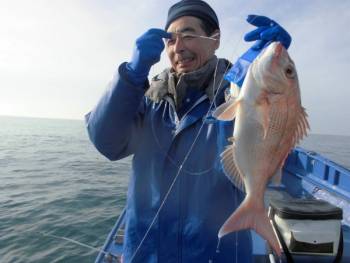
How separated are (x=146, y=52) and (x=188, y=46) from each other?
1.18 feet

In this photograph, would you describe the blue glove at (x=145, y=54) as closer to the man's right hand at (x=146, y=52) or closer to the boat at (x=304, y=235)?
the man's right hand at (x=146, y=52)

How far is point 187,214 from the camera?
2299 mm

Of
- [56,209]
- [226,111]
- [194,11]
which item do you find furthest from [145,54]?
[56,209]

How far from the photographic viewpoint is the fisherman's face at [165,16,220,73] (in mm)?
2457

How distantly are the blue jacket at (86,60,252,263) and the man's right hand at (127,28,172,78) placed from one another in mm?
88

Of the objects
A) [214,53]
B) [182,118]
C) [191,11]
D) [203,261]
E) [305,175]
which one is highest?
[191,11]

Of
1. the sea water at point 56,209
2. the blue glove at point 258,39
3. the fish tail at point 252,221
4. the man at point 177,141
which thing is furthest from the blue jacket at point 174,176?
the sea water at point 56,209

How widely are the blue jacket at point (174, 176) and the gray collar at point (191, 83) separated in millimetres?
46

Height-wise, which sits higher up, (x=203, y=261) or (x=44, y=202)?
(x=203, y=261)

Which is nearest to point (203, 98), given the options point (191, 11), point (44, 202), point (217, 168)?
point (217, 168)

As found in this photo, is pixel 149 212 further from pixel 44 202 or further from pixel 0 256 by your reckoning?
pixel 44 202

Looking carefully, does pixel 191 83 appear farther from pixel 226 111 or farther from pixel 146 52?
pixel 226 111

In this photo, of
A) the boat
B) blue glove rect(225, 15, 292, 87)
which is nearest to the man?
blue glove rect(225, 15, 292, 87)

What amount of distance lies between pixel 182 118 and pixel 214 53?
0.68 metres
